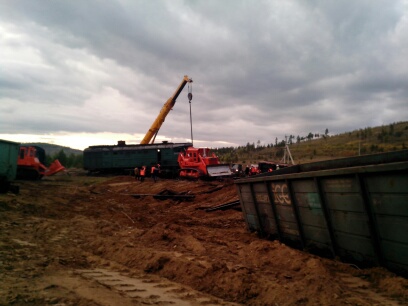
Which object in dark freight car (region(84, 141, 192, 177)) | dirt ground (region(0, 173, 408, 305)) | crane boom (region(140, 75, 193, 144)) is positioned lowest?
dirt ground (region(0, 173, 408, 305))

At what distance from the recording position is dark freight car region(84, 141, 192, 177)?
36469 mm

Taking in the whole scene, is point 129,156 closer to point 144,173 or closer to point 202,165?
point 144,173

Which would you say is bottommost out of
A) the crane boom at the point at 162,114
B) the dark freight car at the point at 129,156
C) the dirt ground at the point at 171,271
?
the dirt ground at the point at 171,271

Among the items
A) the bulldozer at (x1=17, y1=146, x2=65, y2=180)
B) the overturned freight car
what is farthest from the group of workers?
the overturned freight car

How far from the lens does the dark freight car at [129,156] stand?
120ft

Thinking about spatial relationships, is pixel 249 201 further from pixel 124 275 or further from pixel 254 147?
pixel 254 147

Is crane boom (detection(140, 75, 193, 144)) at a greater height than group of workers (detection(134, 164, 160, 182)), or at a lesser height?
greater

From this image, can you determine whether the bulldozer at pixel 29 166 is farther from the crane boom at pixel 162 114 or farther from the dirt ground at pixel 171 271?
the dirt ground at pixel 171 271

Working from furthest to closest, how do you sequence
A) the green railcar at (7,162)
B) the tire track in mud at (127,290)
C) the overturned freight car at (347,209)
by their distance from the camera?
the green railcar at (7,162) < the overturned freight car at (347,209) < the tire track in mud at (127,290)

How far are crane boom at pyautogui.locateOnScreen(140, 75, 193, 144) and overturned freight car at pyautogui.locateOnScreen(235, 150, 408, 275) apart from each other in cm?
3276

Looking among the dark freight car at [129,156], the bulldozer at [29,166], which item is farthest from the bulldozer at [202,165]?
the bulldozer at [29,166]

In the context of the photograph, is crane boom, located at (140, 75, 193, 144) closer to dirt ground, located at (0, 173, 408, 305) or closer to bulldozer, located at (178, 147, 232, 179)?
bulldozer, located at (178, 147, 232, 179)

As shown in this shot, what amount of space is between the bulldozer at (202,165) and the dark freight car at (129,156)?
32.5 feet

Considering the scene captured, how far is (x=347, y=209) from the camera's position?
466cm
